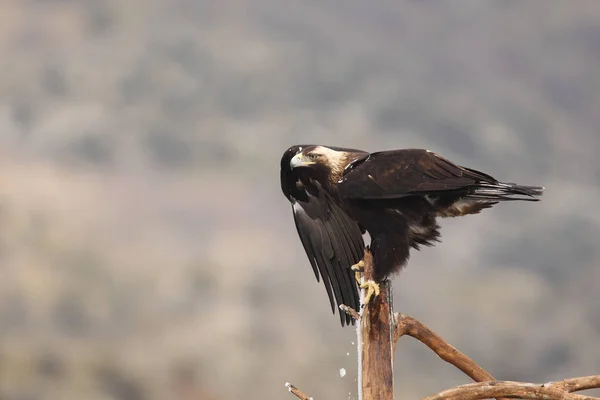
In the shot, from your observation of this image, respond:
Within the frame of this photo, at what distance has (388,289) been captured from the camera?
416 cm

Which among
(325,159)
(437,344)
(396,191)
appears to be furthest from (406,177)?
(437,344)

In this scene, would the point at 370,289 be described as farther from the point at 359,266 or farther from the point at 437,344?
the point at 437,344

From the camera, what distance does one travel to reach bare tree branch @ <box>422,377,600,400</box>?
4000 millimetres

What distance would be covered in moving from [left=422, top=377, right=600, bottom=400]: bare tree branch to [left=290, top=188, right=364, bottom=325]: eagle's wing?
1030 mm

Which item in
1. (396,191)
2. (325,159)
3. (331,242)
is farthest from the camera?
(331,242)

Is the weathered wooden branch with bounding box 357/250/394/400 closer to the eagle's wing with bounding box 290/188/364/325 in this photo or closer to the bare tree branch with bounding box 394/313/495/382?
the bare tree branch with bounding box 394/313/495/382

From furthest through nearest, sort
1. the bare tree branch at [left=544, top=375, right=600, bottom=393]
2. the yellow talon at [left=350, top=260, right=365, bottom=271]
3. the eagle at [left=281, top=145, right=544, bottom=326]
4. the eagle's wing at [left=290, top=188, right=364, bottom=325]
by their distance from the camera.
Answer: the eagle's wing at [left=290, top=188, right=364, bottom=325], the yellow talon at [left=350, top=260, right=365, bottom=271], the bare tree branch at [left=544, top=375, right=600, bottom=393], the eagle at [left=281, top=145, right=544, bottom=326]

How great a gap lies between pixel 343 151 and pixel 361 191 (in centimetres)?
56

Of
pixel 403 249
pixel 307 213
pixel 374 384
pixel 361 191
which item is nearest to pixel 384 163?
pixel 361 191

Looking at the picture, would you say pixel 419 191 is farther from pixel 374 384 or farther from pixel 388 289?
pixel 374 384

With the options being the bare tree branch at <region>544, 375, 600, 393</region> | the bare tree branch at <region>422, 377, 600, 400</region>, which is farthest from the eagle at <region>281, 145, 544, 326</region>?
the bare tree branch at <region>544, 375, 600, 393</region>

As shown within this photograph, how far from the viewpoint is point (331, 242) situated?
493 centimetres

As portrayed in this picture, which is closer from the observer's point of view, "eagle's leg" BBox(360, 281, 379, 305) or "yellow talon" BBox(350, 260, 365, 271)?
"eagle's leg" BBox(360, 281, 379, 305)

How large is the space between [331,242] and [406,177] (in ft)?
3.09
